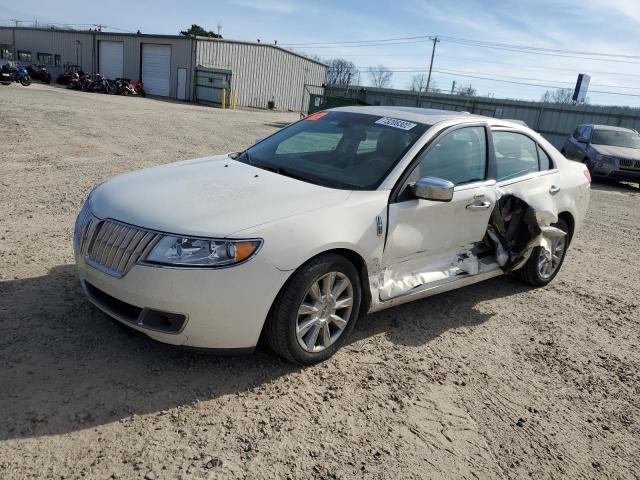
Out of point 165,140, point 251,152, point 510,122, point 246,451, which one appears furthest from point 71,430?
point 165,140

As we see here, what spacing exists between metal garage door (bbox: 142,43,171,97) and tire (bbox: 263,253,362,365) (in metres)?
36.7

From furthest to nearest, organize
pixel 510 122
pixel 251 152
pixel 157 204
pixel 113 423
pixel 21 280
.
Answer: pixel 510 122, pixel 251 152, pixel 21 280, pixel 157 204, pixel 113 423

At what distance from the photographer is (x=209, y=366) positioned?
3.26m

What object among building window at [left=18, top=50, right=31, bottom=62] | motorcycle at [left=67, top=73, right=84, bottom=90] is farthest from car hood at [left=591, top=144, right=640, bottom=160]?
building window at [left=18, top=50, right=31, bottom=62]

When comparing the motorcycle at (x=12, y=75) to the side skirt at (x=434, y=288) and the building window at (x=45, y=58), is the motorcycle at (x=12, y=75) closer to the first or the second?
the building window at (x=45, y=58)

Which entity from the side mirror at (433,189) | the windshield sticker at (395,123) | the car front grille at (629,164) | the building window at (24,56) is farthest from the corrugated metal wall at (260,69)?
the side mirror at (433,189)

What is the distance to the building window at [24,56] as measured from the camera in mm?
49688

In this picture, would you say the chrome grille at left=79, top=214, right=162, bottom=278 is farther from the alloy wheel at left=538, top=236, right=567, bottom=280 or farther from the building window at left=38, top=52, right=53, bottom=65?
the building window at left=38, top=52, right=53, bottom=65

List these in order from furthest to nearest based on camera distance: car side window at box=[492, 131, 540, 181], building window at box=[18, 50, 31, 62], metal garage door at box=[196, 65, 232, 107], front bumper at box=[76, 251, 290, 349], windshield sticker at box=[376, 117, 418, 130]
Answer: building window at box=[18, 50, 31, 62], metal garage door at box=[196, 65, 232, 107], car side window at box=[492, 131, 540, 181], windshield sticker at box=[376, 117, 418, 130], front bumper at box=[76, 251, 290, 349]

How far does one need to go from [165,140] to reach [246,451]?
11.6m

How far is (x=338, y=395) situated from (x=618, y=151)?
14605 mm

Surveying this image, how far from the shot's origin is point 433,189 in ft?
11.6

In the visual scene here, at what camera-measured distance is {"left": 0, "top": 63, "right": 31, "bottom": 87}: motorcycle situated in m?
27.4

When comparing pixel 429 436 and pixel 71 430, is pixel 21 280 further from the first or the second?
pixel 429 436
